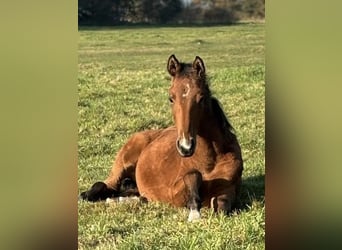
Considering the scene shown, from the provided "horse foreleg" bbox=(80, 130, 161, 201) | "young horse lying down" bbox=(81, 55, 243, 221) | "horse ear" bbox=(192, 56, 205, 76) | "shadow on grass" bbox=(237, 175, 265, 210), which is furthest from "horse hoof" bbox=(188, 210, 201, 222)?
"horse ear" bbox=(192, 56, 205, 76)

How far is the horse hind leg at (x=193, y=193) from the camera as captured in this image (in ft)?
11.9

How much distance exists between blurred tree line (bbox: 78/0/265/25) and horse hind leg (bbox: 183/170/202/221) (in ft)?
2.58

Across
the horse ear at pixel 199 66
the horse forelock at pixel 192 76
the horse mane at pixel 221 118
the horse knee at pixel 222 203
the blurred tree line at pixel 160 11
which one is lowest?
the horse knee at pixel 222 203

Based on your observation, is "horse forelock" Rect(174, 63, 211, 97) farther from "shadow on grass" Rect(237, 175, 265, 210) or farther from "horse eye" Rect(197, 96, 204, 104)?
"shadow on grass" Rect(237, 175, 265, 210)

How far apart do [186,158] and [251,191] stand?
1.21ft

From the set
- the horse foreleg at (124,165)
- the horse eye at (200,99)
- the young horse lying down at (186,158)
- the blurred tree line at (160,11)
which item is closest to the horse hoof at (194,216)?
the young horse lying down at (186,158)

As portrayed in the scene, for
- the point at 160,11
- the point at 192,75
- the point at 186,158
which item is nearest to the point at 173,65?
the point at 192,75

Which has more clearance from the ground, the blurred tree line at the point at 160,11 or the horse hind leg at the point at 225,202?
the blurred tree line at the point at 160,11

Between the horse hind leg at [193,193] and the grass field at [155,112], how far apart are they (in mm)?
41

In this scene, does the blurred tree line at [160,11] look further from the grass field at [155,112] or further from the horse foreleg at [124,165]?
the horse foreleg at [124,165]

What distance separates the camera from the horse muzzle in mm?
3535
